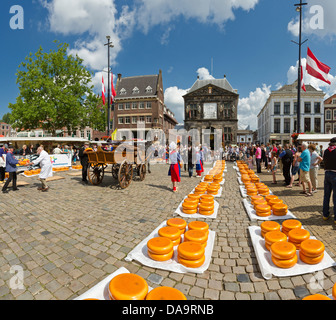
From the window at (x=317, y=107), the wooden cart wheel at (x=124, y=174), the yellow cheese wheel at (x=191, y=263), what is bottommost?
the yellow cheese wheel at (x=191, y=263)

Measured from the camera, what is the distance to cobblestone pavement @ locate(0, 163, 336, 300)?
102 inches

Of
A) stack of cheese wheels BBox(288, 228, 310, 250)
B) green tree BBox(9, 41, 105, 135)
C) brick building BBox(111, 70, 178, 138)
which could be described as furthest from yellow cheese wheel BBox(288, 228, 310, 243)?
brick building BBox(111, 70, 178, 138)

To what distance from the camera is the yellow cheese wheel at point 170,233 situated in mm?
3440

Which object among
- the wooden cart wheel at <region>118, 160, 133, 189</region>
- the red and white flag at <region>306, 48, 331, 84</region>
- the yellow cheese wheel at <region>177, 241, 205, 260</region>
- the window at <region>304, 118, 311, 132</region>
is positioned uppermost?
the window at <region>304, 118, 311, 132</region>

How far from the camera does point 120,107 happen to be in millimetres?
46094

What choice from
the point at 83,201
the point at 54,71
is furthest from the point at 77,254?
the point at 54,71

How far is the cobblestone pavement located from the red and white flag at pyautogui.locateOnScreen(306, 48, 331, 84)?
29.3 feet

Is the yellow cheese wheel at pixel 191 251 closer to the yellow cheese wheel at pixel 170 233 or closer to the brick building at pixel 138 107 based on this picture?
the yellow cheese wheel at pixel 170 233

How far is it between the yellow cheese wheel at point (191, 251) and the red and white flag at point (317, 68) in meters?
13.8

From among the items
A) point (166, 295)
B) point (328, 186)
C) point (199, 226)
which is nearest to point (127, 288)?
point (166, 295)

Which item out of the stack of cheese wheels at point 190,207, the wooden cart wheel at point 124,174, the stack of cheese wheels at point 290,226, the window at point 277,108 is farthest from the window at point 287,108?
the stack of cheese wheels at point 290,226

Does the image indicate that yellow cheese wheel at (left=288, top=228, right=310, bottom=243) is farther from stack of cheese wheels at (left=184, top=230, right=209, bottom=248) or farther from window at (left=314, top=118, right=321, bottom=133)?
window at (left=314, top=118, right=321, bottom=133)

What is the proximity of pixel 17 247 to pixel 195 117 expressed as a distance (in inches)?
2024
